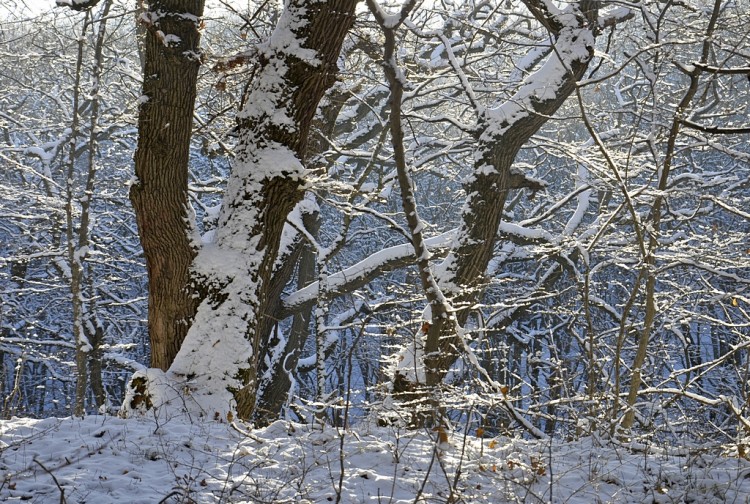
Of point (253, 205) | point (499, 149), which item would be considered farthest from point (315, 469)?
point (499, 149)

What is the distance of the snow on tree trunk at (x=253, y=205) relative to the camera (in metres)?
5.17

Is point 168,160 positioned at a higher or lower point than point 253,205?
higher

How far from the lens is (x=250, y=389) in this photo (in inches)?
214

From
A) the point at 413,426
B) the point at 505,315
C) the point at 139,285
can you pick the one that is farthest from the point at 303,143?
the point at 139,285

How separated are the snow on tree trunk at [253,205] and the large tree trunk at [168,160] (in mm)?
203

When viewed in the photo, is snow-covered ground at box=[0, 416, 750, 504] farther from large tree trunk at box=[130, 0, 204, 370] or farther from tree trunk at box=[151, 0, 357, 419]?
large tree trunk at box=[130, 0, 204, 370]

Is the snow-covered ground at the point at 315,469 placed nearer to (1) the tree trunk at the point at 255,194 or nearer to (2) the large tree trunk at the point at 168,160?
(1) the tree trunk at the point at 255,194

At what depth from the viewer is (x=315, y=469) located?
137 inches

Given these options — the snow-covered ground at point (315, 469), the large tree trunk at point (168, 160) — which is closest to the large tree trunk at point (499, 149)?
the snow-covered ground at point (315, 469)

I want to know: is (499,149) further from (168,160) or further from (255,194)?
(168,160)

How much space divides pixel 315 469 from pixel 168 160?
3.02m

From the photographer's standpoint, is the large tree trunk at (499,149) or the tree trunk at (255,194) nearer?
the tree trunk at (255,194)

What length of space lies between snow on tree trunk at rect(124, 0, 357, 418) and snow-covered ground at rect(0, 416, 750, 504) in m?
0.88

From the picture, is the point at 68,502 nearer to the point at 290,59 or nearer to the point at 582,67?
the point at 290,59
